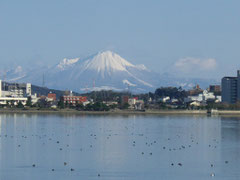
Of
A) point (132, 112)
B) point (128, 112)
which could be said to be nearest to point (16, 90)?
point (128, 112)

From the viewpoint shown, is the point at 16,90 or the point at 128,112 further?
the point at 16,90

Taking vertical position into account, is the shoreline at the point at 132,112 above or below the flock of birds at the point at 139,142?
above

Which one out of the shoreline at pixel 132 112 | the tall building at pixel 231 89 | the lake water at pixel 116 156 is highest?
the tall building at pixel 231 89

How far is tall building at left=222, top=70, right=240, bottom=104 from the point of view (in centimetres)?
9444

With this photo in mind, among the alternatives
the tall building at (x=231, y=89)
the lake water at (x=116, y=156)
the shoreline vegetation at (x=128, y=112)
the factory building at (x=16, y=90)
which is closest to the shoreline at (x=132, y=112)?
the shoreline vegetation at (x=128, y=112)

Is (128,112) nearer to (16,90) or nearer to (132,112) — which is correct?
(132,112)

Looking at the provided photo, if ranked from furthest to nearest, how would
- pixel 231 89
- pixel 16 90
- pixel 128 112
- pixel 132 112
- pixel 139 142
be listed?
1. pixel 16 90
2. pixel 231 89
3. pixel 128 112
4. pixel 132 112
5. pixel 139 142

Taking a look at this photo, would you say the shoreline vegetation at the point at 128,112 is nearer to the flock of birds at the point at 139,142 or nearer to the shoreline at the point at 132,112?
the shoreline at the point at 132,112

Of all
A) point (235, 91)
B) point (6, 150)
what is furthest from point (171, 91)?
point (6, 150)

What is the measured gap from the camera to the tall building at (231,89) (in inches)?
3718

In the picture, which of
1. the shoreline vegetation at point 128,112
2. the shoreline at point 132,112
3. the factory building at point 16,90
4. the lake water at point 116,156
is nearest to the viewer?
the lake water at point 116,156

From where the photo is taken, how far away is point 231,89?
314 ft

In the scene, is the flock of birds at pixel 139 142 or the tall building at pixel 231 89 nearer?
the flock of birds at pixel 139 142

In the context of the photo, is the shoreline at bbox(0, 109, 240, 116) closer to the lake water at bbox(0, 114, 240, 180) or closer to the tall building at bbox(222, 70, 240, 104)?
the tall building at bbox(222, 70, 240, 104)
